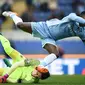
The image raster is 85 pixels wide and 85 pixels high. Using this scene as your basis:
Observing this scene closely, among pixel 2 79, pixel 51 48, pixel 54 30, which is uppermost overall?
pixel 54 30

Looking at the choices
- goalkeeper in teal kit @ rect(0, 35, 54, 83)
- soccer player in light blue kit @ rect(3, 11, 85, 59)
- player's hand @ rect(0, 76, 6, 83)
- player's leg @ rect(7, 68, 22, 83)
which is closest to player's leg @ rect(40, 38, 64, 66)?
soccer player in light blue kit @ rect(3, 11, 85, 59)

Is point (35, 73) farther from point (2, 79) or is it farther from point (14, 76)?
point (2, 79)

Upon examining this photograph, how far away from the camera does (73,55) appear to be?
15297 millimetres

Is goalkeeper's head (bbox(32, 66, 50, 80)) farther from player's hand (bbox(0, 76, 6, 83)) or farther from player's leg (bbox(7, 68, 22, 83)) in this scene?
player's hand (bbox(0, 76, 6, 83))

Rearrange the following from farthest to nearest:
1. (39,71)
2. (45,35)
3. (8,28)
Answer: (8,28), (45,35), (39,71)

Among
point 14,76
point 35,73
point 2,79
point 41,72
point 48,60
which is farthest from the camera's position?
point 14,76

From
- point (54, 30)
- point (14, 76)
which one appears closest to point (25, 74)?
point (14, 76)

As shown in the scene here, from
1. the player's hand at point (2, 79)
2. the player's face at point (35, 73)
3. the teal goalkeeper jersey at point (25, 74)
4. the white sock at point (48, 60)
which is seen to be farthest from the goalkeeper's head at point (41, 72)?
the player's hand at point (2, 79)

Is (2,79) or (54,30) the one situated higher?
(54,30)

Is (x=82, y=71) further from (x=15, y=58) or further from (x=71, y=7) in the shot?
(x=71, y=7)

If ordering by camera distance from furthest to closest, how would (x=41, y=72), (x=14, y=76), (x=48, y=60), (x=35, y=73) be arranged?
(x=14, y=76), (x=48, y=60), (x=35, y=73), (x=41, y=72)

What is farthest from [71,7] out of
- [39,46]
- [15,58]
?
[15,58]

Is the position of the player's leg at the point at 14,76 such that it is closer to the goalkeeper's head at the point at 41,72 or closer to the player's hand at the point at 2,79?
the player's hand at the point at 2,79

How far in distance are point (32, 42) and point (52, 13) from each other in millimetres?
2666
